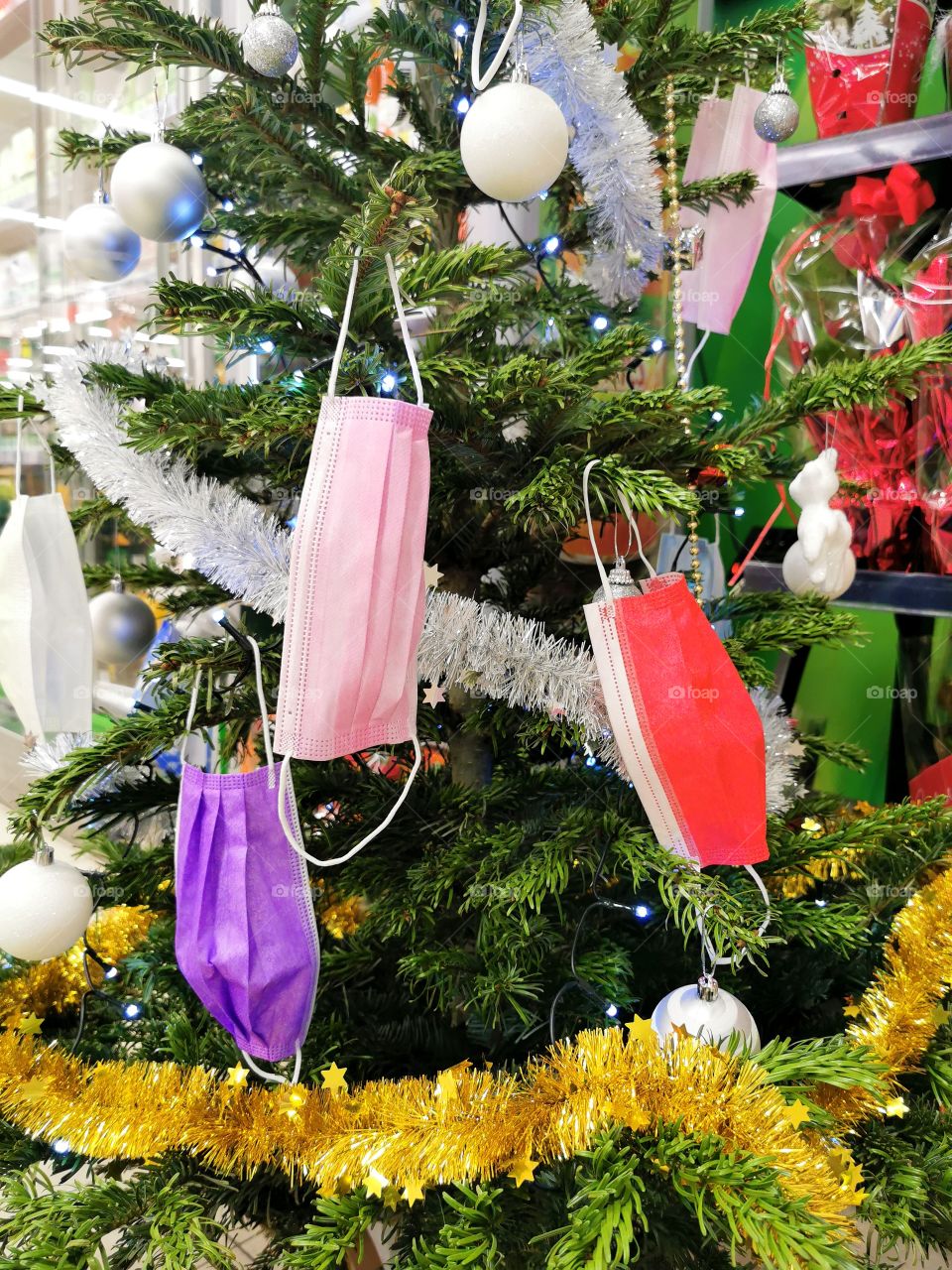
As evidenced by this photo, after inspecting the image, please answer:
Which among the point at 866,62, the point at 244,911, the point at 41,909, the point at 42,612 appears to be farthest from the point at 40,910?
the point at 866,62

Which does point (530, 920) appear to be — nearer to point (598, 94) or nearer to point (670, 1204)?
point (670, 1204)

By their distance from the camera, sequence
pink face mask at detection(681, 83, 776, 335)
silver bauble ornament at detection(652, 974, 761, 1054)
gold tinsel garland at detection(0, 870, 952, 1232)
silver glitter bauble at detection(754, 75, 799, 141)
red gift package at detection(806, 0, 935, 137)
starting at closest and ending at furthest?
gold tinsel garland at detection(0, 870, 952, 1232)
silver bauble ornament at detection(652, 974, 761, 1054)
silver glitter bauble at detection(754, 75, 799, 141)
pink face mask at detection(681, 83, 776, 335)
red gift package at detection(806, 0, 935, 137)

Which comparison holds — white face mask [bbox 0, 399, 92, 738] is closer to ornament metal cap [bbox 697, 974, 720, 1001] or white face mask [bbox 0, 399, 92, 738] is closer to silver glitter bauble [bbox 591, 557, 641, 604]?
silver glitter bauble [bbox 591, 557, 641, 604]

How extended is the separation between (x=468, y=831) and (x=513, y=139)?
18.9 inches

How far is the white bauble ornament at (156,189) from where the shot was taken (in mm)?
711

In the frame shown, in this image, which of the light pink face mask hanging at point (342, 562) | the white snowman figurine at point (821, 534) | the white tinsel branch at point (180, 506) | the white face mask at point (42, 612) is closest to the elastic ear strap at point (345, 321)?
the light pink face mask hanging at point (342, 562)

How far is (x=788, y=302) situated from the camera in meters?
1.16

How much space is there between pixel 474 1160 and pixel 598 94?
0.74 metres

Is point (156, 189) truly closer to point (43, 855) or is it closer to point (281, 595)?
point (281, 595)

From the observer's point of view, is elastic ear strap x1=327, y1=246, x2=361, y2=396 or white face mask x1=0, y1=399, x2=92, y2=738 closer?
elastic ear strap x1=327, y1=246, x2=361, y2=396

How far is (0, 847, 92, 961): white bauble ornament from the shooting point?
2.26ft

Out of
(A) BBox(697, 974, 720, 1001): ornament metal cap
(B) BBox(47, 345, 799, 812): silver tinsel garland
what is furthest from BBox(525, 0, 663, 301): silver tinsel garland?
(A) BBox(697, 974, 720, 1001): ornament metal cap

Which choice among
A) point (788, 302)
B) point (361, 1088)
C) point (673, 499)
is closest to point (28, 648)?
point (361, 1088)

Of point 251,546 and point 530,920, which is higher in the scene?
point 251,546
